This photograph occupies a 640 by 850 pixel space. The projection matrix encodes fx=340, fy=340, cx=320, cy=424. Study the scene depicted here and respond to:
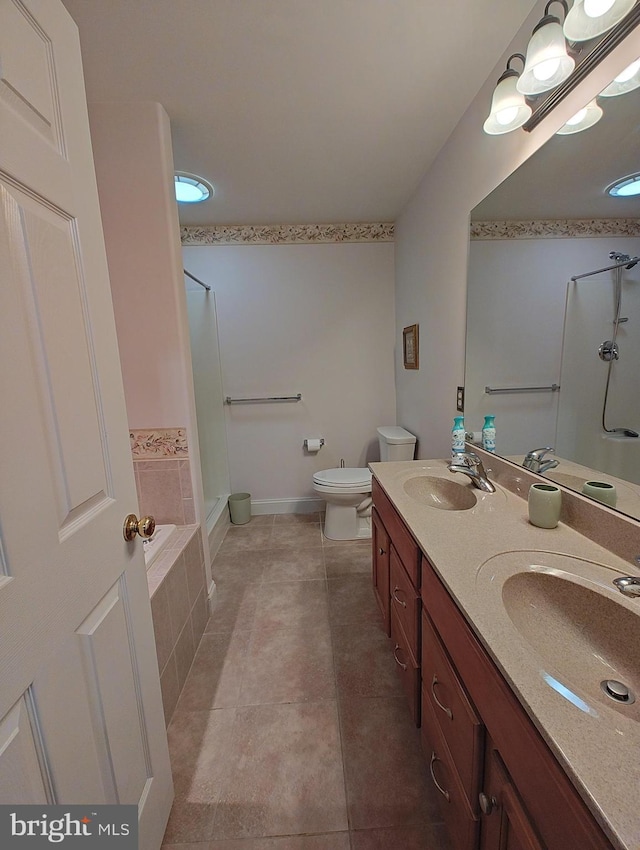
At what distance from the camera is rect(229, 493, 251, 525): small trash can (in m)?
2.88

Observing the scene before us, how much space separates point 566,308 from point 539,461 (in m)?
0.53

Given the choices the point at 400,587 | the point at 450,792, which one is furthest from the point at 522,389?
the point at 450,792

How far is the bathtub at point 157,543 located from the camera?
58.7 inches

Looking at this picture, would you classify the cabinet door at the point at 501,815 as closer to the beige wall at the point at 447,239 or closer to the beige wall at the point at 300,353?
the beige wall at the point at 447,239

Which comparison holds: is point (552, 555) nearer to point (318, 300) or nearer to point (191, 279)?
point (318, 300)

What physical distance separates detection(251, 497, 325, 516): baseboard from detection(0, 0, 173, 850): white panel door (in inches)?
87.5

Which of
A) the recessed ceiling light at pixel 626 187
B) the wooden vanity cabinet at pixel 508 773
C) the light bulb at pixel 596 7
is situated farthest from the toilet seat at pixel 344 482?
the light bulb at pixel 596 7

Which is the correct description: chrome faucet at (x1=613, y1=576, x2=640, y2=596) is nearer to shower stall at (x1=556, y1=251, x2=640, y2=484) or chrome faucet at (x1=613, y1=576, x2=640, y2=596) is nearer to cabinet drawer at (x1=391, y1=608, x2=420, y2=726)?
shower stall at (x1=556, y1=251, x2=640, y2=484)

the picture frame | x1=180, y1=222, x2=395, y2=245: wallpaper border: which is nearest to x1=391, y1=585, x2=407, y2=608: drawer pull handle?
the picture frame

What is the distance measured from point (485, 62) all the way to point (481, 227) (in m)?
0.54

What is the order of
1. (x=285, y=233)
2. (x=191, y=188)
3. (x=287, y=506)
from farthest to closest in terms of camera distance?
(x=287, y=506) → (x=285, y=233) → (x=191, y=188)

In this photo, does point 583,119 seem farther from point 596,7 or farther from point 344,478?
point 344,478

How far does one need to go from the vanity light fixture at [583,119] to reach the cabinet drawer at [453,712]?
1.49 m

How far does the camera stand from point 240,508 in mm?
2887
